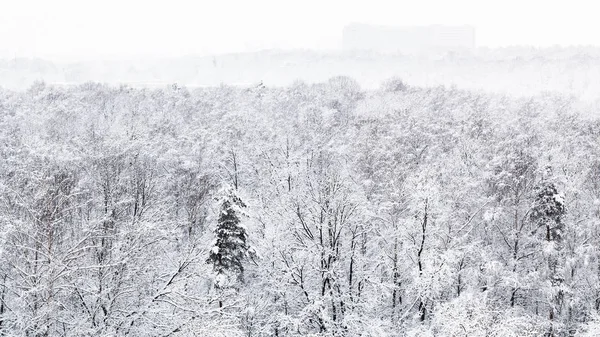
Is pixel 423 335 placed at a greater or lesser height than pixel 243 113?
lesser

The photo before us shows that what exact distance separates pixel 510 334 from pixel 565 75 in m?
84.9

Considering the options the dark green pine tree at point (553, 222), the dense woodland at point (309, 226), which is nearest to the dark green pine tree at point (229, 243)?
the dense woodland at point (309, 226)

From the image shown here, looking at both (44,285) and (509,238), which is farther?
(509,238)

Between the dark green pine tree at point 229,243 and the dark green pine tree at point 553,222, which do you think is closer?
the dark green pine tree at point 229,243

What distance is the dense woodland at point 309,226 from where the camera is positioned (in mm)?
20984

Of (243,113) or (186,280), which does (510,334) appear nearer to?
(186,280)

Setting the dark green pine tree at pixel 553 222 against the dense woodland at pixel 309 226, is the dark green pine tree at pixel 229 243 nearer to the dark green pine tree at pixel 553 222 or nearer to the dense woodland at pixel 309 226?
the dense woodland at pixel 309 226

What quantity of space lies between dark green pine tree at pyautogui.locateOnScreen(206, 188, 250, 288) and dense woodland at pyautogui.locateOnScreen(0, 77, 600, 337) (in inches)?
3.5

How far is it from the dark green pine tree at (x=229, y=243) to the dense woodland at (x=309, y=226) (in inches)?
3.5

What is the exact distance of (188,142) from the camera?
54406 millimetres

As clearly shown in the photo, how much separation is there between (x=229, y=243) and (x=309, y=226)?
6004 mm

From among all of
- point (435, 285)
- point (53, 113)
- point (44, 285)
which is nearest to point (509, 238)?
point (435, 285)

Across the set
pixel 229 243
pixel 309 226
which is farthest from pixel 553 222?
pixel 229 243

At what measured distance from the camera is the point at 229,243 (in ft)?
84.0
